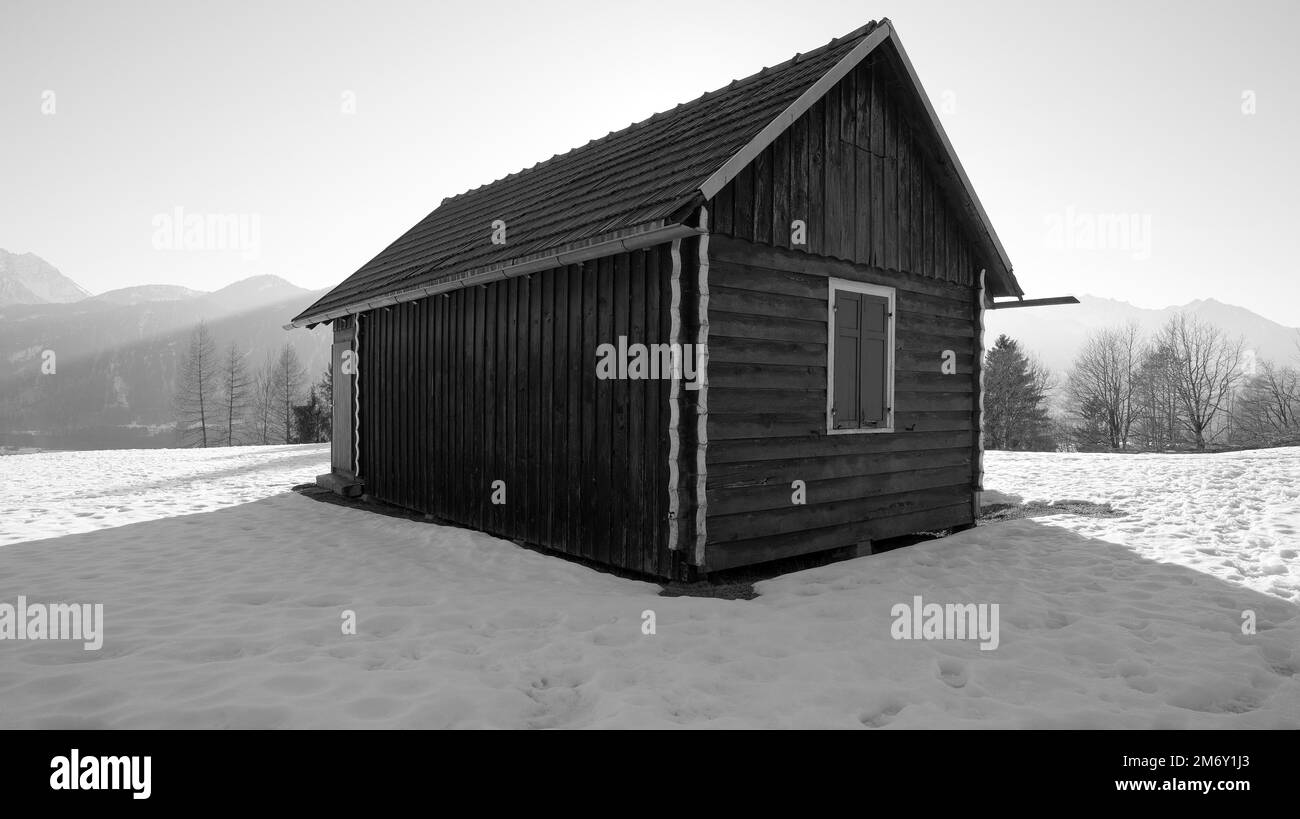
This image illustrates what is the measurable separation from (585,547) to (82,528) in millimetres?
6542

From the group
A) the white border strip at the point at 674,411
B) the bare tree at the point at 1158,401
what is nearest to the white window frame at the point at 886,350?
the white border strip at the point at 674,411

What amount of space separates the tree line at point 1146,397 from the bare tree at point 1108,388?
7 cm

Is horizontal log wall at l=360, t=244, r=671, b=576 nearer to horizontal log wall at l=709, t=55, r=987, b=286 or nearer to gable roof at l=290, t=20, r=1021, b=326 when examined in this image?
gable roof at l=290, t=20, r=1021, b=326

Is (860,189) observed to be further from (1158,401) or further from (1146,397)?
(1146,397)

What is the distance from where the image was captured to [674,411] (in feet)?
19.8

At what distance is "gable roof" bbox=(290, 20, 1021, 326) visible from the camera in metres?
6.08

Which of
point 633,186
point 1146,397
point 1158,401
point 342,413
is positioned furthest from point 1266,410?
point 342,413

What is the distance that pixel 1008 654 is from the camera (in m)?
4.49

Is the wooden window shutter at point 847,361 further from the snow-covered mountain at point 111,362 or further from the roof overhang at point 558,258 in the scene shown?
the snow-covered mountain at point 111,362

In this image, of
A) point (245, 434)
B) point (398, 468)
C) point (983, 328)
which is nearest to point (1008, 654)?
point (983, 328)

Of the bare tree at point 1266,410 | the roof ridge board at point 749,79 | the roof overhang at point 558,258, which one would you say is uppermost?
the roof ridge board at point 749,79

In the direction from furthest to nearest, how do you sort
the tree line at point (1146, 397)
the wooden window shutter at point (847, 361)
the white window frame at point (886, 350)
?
1. the tree line at point (1146, 397)
2. the wooden window shutter at point (847, 361)
3. the white window frame at point (886, 350)

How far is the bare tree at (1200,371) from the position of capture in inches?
1640
